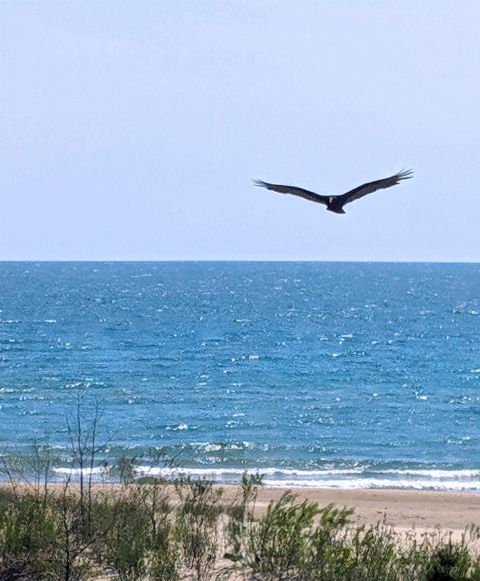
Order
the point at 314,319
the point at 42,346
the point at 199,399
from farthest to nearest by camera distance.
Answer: the point at 314,319 → the point at 42,346 → the point at 199,399

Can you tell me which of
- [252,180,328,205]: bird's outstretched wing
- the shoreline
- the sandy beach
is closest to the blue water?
the shoreline

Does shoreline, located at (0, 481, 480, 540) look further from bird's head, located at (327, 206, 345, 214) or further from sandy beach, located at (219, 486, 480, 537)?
bird's head, located at (327, 206, 345, 214)

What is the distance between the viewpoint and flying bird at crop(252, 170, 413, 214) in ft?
29.0

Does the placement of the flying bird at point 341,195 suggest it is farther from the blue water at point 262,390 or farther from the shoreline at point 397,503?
the shoreline at point 397,503

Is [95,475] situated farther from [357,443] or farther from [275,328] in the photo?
[275,328]

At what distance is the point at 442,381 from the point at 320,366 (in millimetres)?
7906

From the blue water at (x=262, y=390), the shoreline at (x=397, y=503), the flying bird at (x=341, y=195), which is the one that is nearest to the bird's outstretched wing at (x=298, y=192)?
the flying bird at (x=341, y=195)

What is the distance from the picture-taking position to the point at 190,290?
148250 mm

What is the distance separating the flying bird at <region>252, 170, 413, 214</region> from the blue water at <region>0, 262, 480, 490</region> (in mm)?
8999

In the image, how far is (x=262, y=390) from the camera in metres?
46.4

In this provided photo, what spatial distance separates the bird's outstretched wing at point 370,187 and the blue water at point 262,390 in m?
9.17

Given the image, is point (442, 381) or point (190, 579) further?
point (442, 381)

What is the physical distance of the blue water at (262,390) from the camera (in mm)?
30656

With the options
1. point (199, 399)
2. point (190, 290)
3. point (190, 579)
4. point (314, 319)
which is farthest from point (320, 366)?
point (190, 290)
